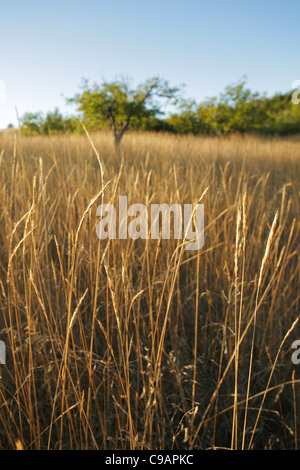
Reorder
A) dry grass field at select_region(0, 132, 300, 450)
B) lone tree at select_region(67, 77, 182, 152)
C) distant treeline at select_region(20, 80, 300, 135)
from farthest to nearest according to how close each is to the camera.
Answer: distant treeline at select_region(20, 80, 300, 135) → lone tree at select_region(67, 77, 182, 152) → dry grass field at select_region(0, 132, 300, 450)

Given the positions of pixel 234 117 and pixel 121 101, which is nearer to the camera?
pixel 121 101

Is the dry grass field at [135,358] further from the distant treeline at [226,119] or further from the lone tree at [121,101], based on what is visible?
the distant treeline at [226,119]

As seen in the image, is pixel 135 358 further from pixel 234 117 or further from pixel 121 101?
pixel 234 117

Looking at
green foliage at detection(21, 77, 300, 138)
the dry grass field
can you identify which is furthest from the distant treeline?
the dry grass field

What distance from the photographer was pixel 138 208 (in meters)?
1.73

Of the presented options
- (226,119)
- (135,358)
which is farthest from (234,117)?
(135,358)

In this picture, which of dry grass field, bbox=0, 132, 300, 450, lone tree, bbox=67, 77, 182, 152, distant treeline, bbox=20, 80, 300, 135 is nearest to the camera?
dry grass field, bbox=0, 132, 300, 450

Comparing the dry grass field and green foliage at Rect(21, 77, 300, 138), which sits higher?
green foliage at Rect(21, 77, 300, 138)

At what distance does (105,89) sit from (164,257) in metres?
8.03

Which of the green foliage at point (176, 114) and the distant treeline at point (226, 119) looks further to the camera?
the distant treeline at point (226, 119)

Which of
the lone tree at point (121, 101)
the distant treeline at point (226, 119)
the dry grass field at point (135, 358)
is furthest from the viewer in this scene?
the distant treeline at point (226, 119)

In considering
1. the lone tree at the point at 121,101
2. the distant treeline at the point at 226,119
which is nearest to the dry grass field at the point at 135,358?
the lone tree at the point at 121,101

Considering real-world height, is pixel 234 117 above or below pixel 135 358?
above

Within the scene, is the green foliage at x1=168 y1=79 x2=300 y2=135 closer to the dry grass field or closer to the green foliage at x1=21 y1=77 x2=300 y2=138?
the green foliage at x1=21 y1=77 x2=300 y2=138
